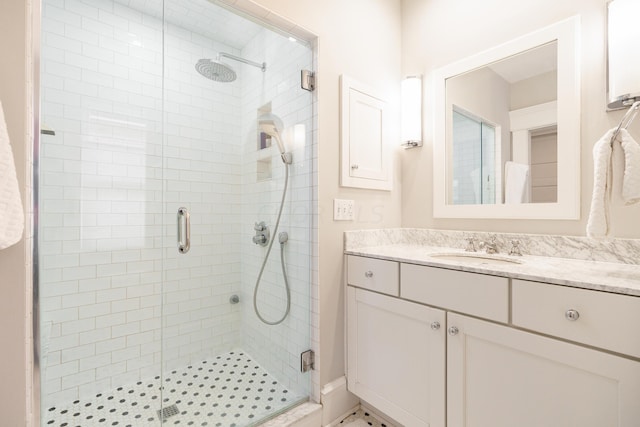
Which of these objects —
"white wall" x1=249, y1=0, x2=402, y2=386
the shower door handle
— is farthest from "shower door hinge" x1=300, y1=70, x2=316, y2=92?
the shower door handle

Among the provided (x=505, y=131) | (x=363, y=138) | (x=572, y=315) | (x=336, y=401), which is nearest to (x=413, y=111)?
(x=363, y=138)

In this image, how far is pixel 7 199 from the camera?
29.9 inches

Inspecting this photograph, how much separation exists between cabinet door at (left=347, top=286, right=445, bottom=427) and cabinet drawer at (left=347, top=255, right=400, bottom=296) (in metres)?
0.04

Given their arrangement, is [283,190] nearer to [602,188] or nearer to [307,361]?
[307,361]

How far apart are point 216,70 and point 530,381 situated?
2052 mm

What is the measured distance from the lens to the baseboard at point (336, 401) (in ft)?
5.02

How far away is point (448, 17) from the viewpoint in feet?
5.86

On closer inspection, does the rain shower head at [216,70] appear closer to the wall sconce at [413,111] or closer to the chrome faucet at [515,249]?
the wall sconce at [413,111]

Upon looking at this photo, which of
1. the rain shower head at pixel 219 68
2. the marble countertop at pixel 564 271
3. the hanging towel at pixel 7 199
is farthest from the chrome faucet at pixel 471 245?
the hanging towel at pixel 7 199

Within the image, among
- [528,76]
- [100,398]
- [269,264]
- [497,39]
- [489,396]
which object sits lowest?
[100,398]

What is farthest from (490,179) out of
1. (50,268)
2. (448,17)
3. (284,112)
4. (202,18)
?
(50,268)

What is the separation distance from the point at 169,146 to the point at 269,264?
0.90 meters

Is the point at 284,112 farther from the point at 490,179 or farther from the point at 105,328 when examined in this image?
the point at 105,328

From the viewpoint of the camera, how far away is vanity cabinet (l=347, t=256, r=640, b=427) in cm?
85
